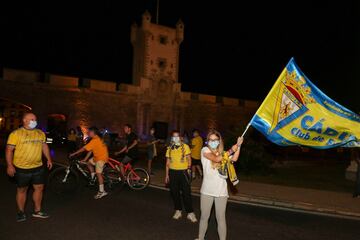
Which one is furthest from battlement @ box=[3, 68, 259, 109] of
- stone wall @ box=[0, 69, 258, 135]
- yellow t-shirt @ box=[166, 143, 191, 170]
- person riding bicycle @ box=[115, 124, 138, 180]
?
yellow t-shirt @ box=[166, 143, 191, 170]

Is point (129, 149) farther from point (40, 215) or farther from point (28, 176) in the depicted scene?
point (28, 176)

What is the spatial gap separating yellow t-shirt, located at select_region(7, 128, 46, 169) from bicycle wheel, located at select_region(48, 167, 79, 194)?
293 centimetres

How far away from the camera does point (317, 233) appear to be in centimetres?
743

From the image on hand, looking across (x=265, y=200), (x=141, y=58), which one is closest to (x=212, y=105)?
(x=141, y=58)

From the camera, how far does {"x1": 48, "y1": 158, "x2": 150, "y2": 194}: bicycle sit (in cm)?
1004

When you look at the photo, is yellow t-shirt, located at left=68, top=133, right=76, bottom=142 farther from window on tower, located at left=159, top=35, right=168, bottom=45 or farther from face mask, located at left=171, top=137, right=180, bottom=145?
window on tower, located at left=159, top=35, right=168, bottom=45

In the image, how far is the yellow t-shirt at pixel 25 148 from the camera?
704cm

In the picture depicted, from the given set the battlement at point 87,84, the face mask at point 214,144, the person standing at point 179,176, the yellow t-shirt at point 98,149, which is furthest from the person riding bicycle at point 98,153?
the battlement at point 87,84

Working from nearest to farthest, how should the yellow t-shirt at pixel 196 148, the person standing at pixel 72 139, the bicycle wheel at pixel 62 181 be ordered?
the bicycle wheel at pixel 62 181 → the yellow t-shirt at pixel 196 148 → the person standing at pixel 72 139

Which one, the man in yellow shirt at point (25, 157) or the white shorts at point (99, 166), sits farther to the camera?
the white shorts at point (99, 166)

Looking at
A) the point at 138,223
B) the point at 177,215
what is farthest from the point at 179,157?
the point at 138,223

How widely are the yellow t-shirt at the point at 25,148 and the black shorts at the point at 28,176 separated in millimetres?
80

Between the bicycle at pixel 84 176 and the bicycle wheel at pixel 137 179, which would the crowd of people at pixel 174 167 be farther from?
the bicycle wheel at pixel 137 179

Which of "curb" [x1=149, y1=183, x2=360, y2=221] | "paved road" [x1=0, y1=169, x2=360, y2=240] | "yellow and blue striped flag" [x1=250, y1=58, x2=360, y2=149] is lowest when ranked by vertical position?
"curb" [x1=149, y1=183, x2=360, y2=221]
